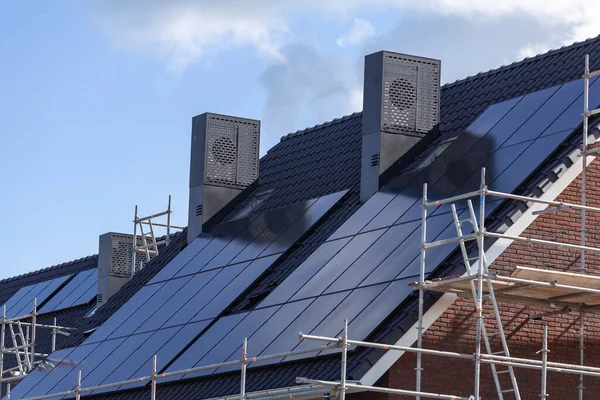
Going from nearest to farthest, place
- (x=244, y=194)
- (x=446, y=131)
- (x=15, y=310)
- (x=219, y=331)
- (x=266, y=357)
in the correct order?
(x=266, y=357), (x=219, y=331), (x=446, y=131), (x=244, y=194), (x=15, y=310)

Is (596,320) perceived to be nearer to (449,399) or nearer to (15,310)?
(449,399)

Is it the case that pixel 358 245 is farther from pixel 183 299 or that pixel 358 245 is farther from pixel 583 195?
pixel 183 299

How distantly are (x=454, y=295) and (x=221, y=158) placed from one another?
1076cm

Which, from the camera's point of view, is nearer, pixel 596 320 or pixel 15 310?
→ pixel 596 320

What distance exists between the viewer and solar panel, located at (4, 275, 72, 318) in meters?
36.3

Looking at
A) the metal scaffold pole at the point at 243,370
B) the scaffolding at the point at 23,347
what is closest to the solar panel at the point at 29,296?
the scaffolding at the point at 23,347

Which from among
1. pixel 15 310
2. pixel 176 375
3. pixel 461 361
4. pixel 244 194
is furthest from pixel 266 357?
pixel 15 310

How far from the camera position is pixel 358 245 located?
2156 centimetres

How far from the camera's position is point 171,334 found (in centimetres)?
2375

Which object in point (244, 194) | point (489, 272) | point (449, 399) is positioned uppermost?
point (244, 194)

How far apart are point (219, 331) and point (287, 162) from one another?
689 cm

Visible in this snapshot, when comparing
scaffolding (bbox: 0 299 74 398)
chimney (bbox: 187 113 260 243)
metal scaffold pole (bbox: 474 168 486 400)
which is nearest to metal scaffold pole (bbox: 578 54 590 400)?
metal scaffold pole (bbox: 474 168 486 400)

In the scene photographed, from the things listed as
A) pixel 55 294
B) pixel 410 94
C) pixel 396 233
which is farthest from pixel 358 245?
pixel 55 294

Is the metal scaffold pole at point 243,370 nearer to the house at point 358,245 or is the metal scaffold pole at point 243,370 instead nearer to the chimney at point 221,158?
the house at point 358,245
